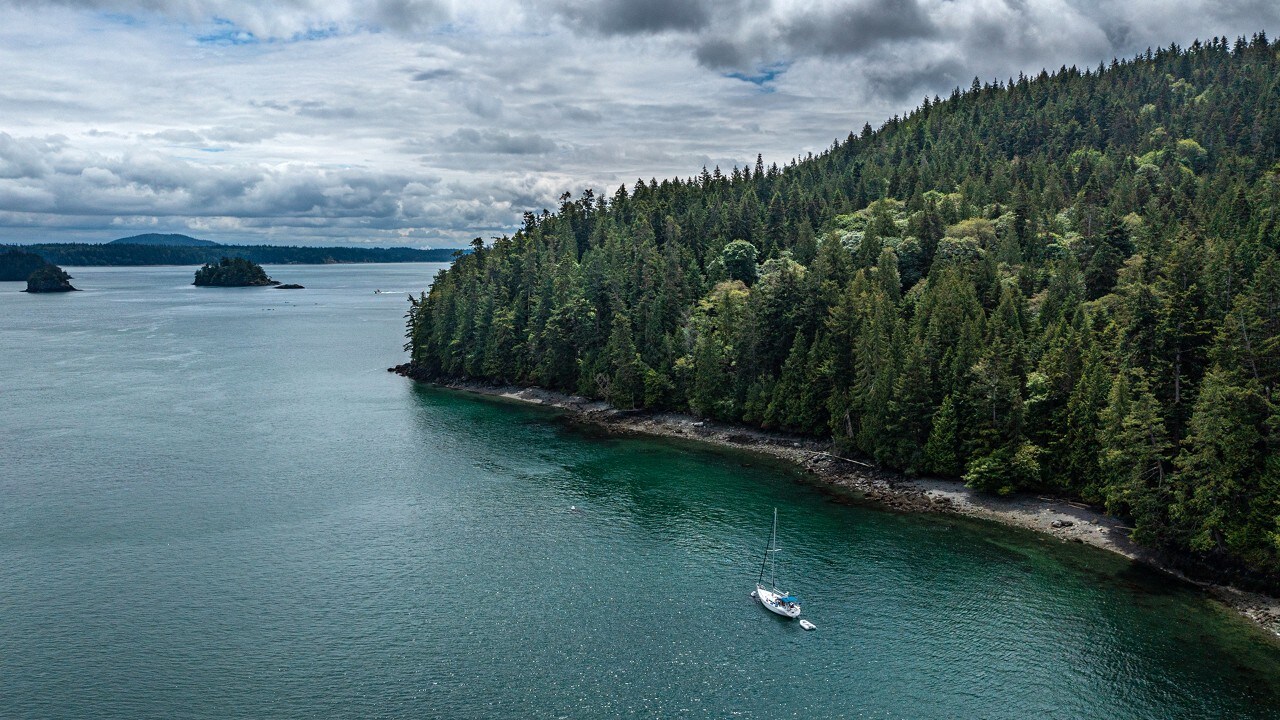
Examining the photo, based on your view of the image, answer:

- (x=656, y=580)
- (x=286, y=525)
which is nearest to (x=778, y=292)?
(x=656, y=580)

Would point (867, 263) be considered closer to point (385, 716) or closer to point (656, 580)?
point (656, 580)

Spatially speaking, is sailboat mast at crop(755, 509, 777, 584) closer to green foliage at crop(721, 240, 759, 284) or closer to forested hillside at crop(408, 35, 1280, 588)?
forested hillside at crop(408, 35, 1280, 588)

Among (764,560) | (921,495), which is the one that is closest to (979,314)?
(921,495)

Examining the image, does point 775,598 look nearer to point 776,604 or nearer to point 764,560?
point 776,604

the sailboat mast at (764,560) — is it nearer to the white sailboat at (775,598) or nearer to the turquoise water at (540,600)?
the white sailboat at (775,598)

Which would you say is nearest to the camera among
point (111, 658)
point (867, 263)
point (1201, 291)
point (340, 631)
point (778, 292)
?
point (111, 658)

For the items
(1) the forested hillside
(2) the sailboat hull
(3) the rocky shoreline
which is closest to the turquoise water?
(2) the sailboat hull
